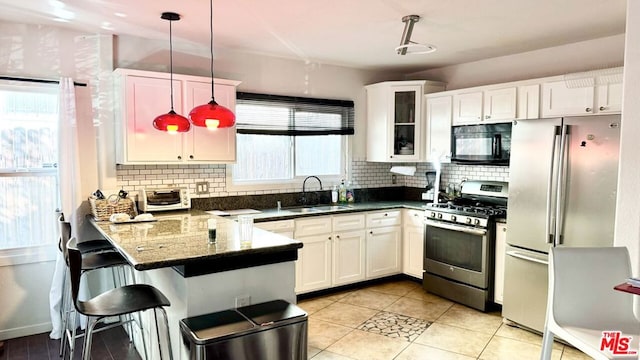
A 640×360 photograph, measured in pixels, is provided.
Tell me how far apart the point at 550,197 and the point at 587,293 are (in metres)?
1.46

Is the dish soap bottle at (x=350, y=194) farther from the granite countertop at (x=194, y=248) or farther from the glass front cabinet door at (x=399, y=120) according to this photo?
the granite countertop at (x=194, y=248)

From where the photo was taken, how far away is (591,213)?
3178mm

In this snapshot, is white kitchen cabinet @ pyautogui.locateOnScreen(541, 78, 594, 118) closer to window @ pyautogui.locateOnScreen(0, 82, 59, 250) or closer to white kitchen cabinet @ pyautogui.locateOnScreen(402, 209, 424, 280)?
white kitchen cabinet @ pyautogui.locateOnScreen(402, 209, 424, 280)

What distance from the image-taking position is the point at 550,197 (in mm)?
3379

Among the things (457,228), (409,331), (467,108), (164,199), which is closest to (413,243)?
(457,228)

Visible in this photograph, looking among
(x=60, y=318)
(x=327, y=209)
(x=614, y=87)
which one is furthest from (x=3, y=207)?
(x=614, y=87)

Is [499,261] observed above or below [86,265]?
below

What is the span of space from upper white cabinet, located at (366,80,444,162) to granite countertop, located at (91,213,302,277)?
2.49 meters

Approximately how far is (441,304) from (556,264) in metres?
2.32

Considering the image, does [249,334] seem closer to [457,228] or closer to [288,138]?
[457,228]

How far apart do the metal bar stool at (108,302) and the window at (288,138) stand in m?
2.18

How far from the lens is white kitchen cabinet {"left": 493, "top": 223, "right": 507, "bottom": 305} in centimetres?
394

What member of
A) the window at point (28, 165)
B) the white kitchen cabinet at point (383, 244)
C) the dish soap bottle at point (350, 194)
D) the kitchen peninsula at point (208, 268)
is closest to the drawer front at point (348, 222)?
the white kitchen cabinet at point (383, 244)

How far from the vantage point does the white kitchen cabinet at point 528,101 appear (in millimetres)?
3871
